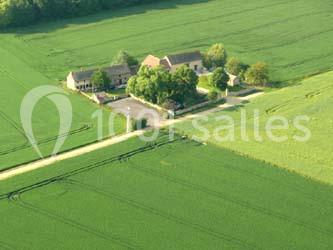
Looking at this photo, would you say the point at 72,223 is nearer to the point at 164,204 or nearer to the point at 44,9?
the point at 164,204

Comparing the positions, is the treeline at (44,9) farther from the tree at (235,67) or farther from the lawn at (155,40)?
Result: the tree at (235,67)

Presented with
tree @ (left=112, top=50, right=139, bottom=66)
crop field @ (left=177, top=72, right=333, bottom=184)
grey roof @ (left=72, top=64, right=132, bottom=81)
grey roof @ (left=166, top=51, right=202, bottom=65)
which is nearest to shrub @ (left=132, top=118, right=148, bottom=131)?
crop field @ (left=177, top=72, right=333, bottom=184)

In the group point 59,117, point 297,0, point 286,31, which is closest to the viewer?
point 59,117

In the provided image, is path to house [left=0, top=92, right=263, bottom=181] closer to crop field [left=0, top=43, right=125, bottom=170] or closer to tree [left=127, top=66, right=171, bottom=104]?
crop field [left=0, top=43, right=125, bottom=170]

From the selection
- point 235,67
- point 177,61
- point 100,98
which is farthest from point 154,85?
point 235,67

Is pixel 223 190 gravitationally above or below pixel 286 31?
below

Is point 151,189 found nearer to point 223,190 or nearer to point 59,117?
point 223,190

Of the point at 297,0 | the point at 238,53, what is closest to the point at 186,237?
the point at 238,53
